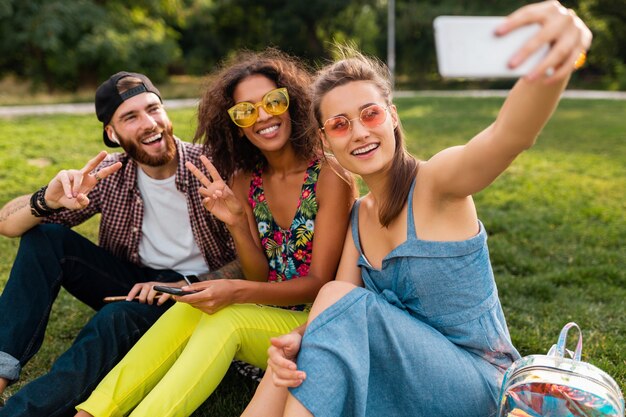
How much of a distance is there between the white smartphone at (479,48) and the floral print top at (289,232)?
4.61 feet

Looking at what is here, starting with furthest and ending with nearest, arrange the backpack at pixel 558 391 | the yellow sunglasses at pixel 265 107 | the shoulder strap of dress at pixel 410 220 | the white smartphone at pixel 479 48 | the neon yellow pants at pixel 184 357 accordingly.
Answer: the yellow sunglasses at pixel 265 107 < the neon yellow pants at pixel 184 357 < the shoulder strap of dress at pixel 410 220 < the backpack at pixel 558 391 < the white smartphone at pixel 479 48

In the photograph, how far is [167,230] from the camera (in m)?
3.33

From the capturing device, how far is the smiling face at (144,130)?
10.5ft

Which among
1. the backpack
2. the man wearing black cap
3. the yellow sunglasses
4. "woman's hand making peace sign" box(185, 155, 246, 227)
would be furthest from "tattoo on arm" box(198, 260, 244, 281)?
the backpack

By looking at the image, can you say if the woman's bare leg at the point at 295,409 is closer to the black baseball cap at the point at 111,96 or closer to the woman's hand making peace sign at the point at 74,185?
the woman's hand making peace sign at the point at 74,185

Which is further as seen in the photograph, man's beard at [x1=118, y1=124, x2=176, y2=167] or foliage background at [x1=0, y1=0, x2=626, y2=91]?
foliage background at [x1=0, y1=0, x2=626, y2=91]

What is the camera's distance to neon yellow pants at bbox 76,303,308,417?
7.63 feet

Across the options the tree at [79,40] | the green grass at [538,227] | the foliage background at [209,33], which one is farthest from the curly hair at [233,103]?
the tree at [79,40]

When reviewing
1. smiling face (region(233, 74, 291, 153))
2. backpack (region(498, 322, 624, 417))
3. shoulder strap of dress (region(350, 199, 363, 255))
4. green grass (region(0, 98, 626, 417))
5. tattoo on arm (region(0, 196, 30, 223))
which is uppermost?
smiling face (region(233, 74, 291, 153))

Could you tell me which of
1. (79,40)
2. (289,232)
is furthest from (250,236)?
(79,40)

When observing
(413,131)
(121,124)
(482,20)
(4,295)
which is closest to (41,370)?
(4,295)

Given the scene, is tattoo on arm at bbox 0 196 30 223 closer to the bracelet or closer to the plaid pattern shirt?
the bracelet

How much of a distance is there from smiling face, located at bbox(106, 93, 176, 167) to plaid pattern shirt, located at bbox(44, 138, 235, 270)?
103 millimetres

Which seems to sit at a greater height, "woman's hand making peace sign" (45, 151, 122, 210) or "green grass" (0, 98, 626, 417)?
"woman's hand making peace sign" (45, 151, 122, 210)
